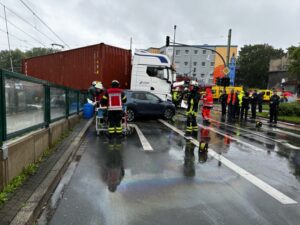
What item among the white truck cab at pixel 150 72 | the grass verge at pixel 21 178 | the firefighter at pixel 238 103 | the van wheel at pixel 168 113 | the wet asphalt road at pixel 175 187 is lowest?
the wet asphalt road at pixel 175 187

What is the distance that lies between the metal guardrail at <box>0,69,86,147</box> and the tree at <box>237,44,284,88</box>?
80200mm

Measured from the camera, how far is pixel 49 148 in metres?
7.21

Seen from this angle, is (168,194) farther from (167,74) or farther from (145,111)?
(167,74)

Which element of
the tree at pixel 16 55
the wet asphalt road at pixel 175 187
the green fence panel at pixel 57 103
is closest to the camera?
the wet asphalt road at pixel 175 187

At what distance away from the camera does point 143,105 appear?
14977mm

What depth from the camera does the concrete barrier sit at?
172 inches

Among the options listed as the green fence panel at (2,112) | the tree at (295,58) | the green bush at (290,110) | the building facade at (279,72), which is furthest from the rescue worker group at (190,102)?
the building facade at (279,72)

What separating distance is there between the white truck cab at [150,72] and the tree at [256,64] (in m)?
70.2

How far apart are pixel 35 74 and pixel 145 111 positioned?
9499 mm

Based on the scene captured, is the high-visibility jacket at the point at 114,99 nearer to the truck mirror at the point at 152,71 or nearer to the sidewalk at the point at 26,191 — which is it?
the sidewalk at the point at 26,191

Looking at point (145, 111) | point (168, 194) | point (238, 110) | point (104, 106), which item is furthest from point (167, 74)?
point (168, 194)

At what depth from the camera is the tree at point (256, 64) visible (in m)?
81.0

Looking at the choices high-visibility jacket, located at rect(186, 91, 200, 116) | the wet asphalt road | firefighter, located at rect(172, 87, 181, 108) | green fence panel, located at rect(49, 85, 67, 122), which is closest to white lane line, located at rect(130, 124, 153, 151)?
the wet asphalt road

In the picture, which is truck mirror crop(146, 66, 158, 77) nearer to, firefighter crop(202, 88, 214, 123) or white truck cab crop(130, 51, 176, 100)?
white truck cab crop(130, 51, 176, 100)
